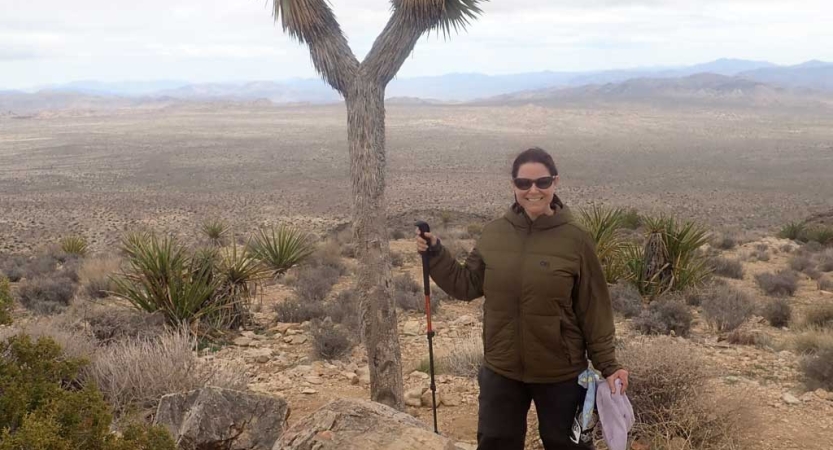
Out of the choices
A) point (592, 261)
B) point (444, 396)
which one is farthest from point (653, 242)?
point (592, 261)

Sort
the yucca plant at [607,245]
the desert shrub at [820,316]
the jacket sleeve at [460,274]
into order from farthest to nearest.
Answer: the yucca plant at [607,245]
the desert shrub at [820,316]
the jacket sleeve at [460,274]

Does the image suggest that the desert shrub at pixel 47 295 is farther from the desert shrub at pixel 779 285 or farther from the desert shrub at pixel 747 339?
the desert shrub at pixel 779 285

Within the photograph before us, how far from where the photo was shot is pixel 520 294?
309cm

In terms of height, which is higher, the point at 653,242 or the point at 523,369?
the point at 523,369

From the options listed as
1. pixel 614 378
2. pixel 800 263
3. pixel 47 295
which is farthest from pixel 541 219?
pixel 800 263

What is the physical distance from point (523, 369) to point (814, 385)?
3.97 metres

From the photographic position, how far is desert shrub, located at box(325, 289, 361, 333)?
309 inches

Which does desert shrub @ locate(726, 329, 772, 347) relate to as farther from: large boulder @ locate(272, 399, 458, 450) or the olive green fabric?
large boulder @ locate(272, 399, 458, 450)

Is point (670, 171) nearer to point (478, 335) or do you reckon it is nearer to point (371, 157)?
point (478, 335)

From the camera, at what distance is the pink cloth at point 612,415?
312cm

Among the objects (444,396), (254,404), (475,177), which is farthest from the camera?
(475,177)

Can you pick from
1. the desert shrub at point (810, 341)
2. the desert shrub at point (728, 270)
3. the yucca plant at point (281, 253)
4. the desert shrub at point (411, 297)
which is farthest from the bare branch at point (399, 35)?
the desert shrub at point (728, 270)

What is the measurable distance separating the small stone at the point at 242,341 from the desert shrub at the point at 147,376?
2.13 metres

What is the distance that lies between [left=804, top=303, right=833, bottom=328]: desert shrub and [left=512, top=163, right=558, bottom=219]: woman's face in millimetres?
6547
